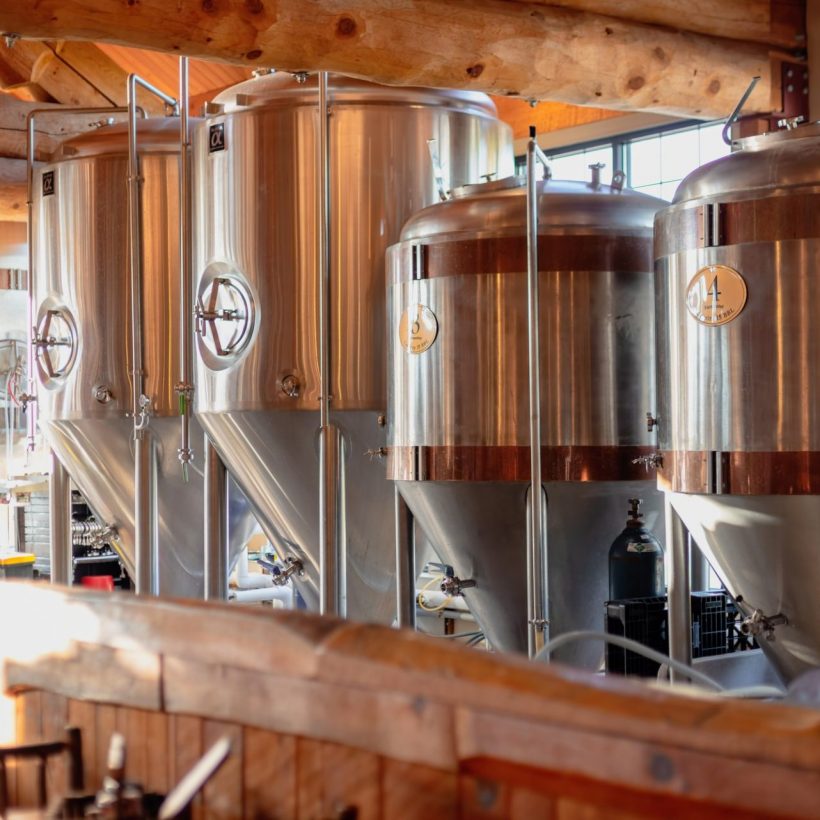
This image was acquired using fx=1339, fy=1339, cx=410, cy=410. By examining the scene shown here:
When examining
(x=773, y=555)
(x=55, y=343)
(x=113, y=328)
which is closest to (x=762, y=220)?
(x=773, y=555)

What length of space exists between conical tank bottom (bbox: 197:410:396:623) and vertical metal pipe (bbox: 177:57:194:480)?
16 cm

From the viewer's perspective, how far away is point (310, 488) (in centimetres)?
556

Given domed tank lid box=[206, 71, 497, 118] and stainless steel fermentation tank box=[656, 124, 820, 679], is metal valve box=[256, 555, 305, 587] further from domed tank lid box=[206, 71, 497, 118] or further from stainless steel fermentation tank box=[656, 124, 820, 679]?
stainless steel fermentation tank box=[656, 124, 820, 679]

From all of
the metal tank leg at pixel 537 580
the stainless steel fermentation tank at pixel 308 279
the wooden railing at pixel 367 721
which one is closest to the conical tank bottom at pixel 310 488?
the stainless steel fermentation tank at pixel 308 279

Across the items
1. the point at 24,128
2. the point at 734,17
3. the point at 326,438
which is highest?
the point at 24,128

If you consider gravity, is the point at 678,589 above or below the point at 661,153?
below

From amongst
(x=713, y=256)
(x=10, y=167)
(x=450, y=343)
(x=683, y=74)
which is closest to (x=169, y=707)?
(x=713, y=256)

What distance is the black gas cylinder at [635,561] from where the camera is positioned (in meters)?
4.62

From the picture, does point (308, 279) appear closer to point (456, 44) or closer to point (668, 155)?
point (456, 44)

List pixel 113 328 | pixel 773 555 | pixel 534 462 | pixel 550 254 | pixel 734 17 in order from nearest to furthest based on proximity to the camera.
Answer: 1. pixel 773 555
2. pixel 534 462
3. pixel 550 254
4. pixel 734 17
5. pixel 113 328

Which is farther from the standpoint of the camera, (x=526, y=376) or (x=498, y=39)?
(x=498, y=39)

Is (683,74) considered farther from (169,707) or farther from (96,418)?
(169,707)

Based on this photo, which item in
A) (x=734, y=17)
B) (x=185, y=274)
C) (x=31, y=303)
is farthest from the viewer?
(x=31, y=303)

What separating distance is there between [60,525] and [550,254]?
12.4 ft
